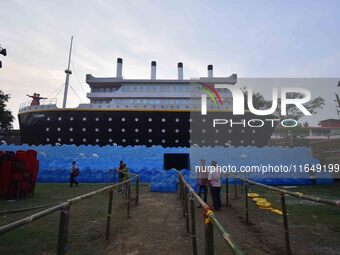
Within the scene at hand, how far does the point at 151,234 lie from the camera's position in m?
5.89

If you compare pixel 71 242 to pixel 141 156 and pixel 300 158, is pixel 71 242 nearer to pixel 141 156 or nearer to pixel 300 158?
pixel 141 156

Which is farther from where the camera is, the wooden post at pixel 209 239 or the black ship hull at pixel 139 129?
the black ship hull at pixel 139 129

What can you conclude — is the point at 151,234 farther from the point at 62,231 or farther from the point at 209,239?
the point at 209,239

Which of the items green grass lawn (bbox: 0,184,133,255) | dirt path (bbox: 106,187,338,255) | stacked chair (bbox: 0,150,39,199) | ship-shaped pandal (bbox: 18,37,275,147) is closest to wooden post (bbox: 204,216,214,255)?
dirt path (bbox: 106,187,338,255)

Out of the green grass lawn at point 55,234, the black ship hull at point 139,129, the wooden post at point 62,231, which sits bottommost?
the green grass lawn at point 55,234

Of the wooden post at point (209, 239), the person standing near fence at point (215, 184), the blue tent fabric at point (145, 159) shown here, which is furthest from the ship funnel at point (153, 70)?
the wooden post at point (209, 239)

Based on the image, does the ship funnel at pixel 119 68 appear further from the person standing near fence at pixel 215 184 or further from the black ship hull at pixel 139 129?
the person standing near fence at pixel 215 184

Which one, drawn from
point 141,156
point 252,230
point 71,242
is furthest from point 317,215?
point 141,156

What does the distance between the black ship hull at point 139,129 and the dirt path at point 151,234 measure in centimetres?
1607

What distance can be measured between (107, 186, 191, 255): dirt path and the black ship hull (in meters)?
16.1

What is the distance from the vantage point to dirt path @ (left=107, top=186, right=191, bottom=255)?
4.88 metres

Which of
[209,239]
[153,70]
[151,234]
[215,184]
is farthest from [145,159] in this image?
[153,70]

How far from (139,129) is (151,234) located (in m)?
19.1

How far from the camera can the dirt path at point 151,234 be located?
4.88 m
